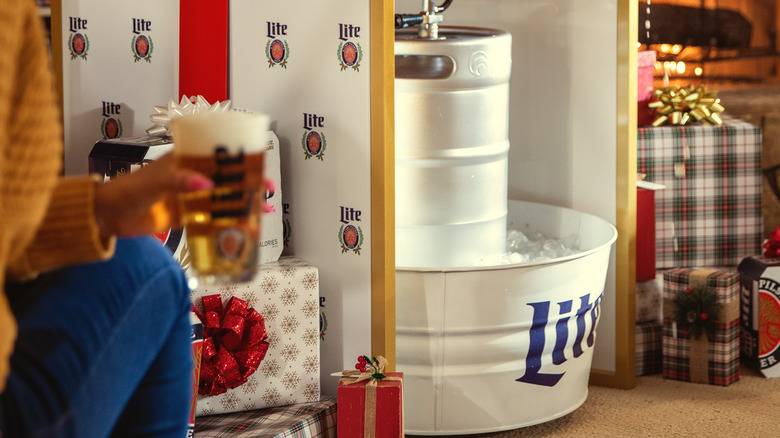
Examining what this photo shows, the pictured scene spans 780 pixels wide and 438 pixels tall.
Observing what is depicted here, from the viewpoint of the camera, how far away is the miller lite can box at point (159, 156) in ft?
5.67

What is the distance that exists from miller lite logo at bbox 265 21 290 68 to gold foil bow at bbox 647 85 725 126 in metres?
1.15

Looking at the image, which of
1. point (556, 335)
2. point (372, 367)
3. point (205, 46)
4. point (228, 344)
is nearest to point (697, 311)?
point (556, 335)

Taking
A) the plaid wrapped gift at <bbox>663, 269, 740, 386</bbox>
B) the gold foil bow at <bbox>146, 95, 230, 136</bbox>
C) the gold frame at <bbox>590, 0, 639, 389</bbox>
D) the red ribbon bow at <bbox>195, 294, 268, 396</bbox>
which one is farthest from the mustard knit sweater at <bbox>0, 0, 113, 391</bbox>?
the plaid wrapped gift at <bbox>663, 269, 740, 386</bbox>

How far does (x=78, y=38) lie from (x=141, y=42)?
7.5 inches

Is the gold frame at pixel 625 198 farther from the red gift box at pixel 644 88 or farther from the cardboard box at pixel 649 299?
the red gift box at pixel 644 88

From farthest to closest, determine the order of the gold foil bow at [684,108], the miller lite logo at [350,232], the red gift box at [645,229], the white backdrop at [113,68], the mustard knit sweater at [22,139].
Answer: the gold foil bow at [684,108]
the red gift box at [645,229]
the white backdrop at [113,68]
the miller lite logo at [350,232]
the mustard knit sweater at [22,139]

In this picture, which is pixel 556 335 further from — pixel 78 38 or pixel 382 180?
pixel 78 38

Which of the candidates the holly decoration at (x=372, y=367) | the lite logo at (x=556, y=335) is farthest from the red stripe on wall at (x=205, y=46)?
the lite logo at (x=556, y=335)

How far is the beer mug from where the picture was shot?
0.77 metres

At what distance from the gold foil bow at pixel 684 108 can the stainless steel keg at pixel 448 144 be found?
2.12ft

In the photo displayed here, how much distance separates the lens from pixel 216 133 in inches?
30.3

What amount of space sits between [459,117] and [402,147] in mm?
141

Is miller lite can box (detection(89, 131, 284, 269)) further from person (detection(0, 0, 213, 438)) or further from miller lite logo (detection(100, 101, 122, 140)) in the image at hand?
person (detection(0, 0, 213, 438))

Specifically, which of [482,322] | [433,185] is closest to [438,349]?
[482,322]
